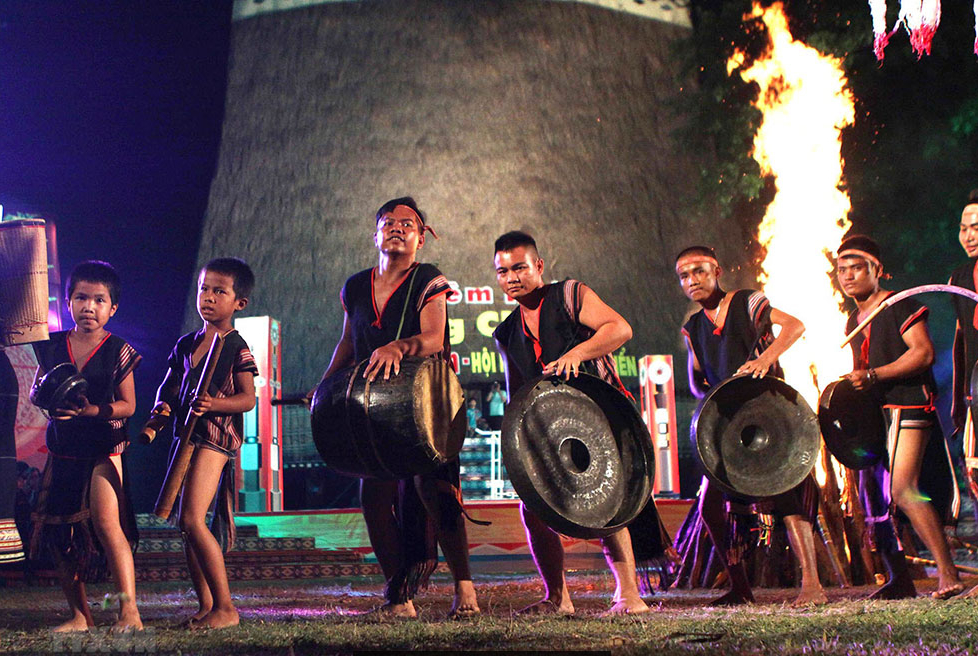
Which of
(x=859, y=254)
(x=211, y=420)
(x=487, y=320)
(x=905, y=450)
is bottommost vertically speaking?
(x=905, y=450)

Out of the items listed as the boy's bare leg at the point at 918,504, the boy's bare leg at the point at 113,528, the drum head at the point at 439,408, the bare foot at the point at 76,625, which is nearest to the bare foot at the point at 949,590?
the boy's bare leg at the point at 918,504

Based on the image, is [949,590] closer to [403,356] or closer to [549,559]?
[549,559]

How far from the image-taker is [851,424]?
498 centimetres

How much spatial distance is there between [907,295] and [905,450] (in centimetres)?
81

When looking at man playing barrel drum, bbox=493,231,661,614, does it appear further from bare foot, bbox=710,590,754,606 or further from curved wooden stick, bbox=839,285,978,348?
curved wooden stick, bbox=839,285,978,348

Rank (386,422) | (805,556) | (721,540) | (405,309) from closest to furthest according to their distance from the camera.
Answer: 1. (386,422)
2. (405,309)
3. (805,556)
4. (721,540)

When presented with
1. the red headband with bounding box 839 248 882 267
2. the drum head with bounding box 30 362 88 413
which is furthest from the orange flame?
the drum head with bounding box 30 362 88 413

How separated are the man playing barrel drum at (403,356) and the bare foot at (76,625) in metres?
1.34

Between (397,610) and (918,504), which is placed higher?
(918,504)

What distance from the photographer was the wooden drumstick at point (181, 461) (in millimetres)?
4293

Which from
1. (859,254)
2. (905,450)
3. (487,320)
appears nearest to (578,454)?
(905,450)

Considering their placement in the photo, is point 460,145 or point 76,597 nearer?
point 76,597

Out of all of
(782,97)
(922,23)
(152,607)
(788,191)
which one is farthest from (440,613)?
(922,23)

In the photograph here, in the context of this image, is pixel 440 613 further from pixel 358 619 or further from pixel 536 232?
pixel 536 232
